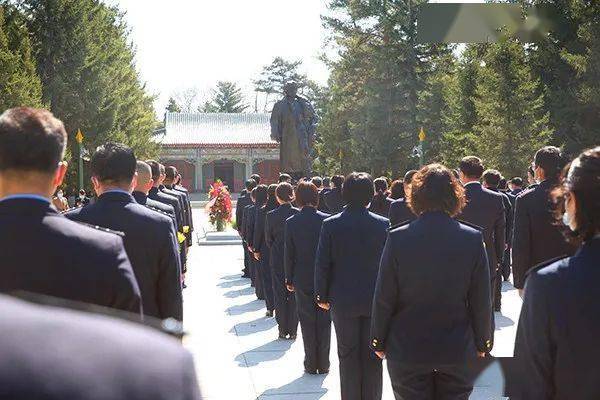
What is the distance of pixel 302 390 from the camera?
6.96 metres

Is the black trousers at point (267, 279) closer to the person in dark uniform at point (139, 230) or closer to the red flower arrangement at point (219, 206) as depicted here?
the person in dark uniform at point (139, 230)

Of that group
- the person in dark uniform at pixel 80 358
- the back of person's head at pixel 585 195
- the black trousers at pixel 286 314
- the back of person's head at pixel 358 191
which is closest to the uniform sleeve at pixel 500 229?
the black trousers at pixel 286 314

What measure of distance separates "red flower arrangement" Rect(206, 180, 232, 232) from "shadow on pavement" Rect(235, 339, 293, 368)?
15.2 metres

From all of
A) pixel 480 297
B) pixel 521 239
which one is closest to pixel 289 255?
pixel 521 239

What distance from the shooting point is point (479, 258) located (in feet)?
14.2

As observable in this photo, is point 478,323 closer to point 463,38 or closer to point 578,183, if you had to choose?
point 578,183

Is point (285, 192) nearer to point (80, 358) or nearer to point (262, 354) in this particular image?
point (262, 354)

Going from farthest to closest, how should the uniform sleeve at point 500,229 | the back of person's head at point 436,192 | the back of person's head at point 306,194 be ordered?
the uniform sleeve at point 500,229 → the back of person's head at point 306,194 → the back of person's head at point 436,192

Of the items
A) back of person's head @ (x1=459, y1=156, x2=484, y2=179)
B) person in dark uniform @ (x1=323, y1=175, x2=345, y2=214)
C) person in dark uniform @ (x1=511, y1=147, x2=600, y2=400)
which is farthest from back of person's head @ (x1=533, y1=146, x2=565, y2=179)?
person in dark uniform @ (x1=323, y1=175, x2=345, y2=214)

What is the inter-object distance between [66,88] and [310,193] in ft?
119

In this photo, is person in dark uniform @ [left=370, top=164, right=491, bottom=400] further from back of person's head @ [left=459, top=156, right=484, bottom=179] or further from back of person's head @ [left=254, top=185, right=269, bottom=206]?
back of person's head @ [left=254, top=185, right=269, bottom=206]

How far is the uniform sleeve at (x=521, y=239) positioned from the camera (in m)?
6.88

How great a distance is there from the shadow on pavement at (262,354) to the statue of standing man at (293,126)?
848 centimetres

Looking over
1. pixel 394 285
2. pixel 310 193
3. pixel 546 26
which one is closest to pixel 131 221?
Answer: pixel 394 285
